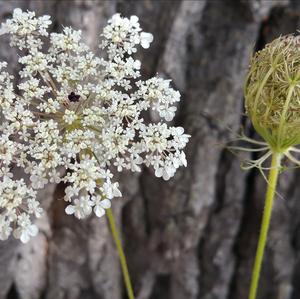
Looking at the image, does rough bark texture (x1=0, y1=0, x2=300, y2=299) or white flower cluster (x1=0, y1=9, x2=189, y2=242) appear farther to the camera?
rough bark texture (x1=0, y1=0, x2=300, y2=299)

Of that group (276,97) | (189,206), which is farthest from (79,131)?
(189,206)

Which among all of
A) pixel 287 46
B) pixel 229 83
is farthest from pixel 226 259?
pixel 287 46

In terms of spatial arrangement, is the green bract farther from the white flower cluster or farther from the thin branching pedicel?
the white flower cluster

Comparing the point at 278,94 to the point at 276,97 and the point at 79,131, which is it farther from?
the point at 79,131

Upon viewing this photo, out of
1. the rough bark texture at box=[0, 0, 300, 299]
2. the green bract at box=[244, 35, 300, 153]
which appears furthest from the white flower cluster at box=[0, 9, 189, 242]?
the rough bark texture at box=[0, 0, 300, 299]

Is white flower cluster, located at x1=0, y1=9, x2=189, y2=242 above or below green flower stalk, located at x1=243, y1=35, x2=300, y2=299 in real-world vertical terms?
below

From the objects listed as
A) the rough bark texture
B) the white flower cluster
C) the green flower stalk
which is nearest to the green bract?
the green flower stalk
